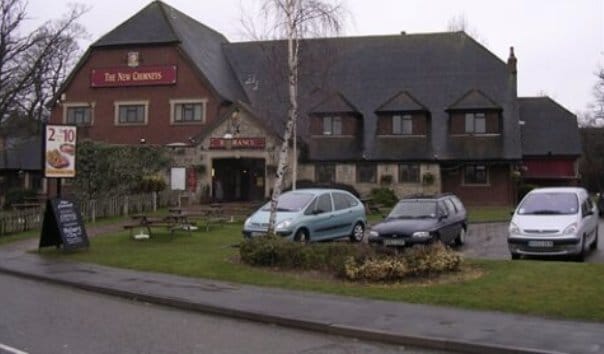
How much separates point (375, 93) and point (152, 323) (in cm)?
3627

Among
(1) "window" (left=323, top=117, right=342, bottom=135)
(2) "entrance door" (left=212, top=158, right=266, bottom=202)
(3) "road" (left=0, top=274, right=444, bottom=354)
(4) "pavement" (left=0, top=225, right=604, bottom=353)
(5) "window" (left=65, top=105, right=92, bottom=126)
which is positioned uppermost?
(5) "window" (left=65, top=105, right=92, bottom=126)

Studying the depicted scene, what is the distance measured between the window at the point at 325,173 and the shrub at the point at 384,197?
307 cm

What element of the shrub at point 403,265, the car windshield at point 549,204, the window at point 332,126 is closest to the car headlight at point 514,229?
the car windshield at point 549,204

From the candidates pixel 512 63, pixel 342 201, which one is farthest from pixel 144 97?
pixel 342 201

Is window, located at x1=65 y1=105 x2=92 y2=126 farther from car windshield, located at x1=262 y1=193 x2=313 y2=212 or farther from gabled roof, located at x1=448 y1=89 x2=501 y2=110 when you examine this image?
car windshield, located at x1=262 y1=193 x2=313 y2=212

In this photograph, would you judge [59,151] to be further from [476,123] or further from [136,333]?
[476,123]

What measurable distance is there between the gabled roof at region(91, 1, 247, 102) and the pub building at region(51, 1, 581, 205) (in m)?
0.11

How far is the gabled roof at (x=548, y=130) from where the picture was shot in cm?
4722

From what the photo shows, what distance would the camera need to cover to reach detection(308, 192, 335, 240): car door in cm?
1916

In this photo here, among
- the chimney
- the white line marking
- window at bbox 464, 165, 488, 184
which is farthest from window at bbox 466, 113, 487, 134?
the white line marking

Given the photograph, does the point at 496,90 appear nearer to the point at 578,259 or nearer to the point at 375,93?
the point at 375,93

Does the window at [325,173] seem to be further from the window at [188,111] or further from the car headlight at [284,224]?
the car headlight at [284,224]

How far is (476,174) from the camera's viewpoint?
41.0 m

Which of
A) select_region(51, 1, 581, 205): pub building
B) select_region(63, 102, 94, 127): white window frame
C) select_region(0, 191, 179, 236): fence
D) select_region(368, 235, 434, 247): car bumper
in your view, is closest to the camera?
select_region(368, 235, 434, 247): car bumper
